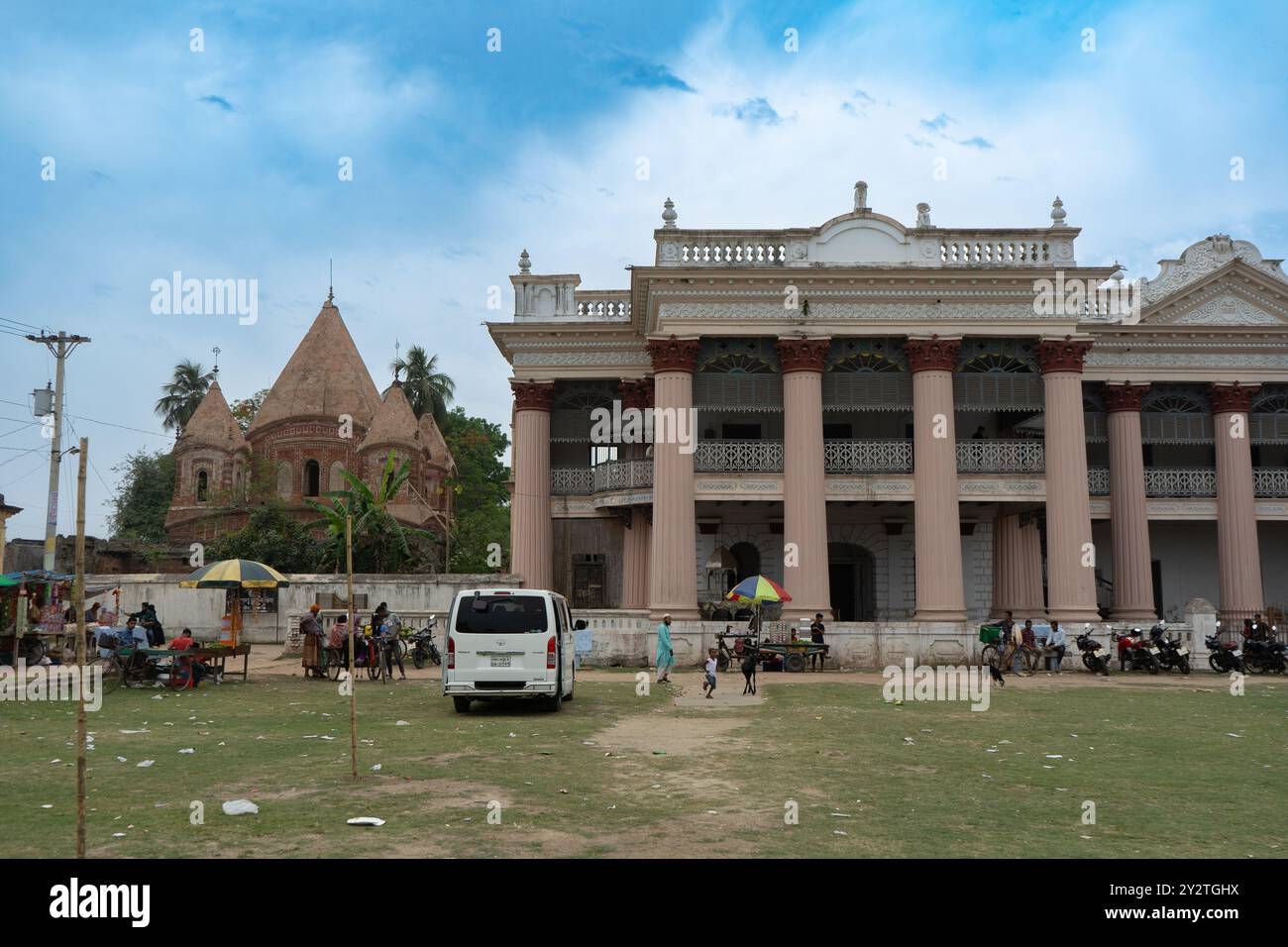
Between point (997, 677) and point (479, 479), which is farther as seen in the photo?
point (479, 479)

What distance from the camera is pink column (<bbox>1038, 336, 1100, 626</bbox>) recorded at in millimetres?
25781

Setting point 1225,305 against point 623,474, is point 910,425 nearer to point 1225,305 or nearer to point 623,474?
point 623,474

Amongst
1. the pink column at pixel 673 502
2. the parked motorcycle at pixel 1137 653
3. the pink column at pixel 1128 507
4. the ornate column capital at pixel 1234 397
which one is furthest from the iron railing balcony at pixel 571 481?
the ornate column capital at pixel 1234 397

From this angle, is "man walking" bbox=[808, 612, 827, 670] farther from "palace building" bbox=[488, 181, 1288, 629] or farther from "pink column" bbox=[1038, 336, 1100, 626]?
"pink column" bbox=[1038, 336, 1100, 626]

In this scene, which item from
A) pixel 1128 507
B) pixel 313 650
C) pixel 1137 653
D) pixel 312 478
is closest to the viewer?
pixel 313 650

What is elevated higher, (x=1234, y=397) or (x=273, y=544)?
(x=1234, y=397)

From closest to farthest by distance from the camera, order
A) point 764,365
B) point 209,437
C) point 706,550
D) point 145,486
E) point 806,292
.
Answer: point 806,292, point 764,365, point 706,550, point 209,437, point 145,486

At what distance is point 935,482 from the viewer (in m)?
25.9

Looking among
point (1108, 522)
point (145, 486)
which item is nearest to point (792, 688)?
point (1108, 522)

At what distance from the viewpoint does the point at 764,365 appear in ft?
94.6

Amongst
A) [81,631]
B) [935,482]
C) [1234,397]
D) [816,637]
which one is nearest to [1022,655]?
[935,482]

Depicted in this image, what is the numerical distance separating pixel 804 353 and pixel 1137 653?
36.1ft
